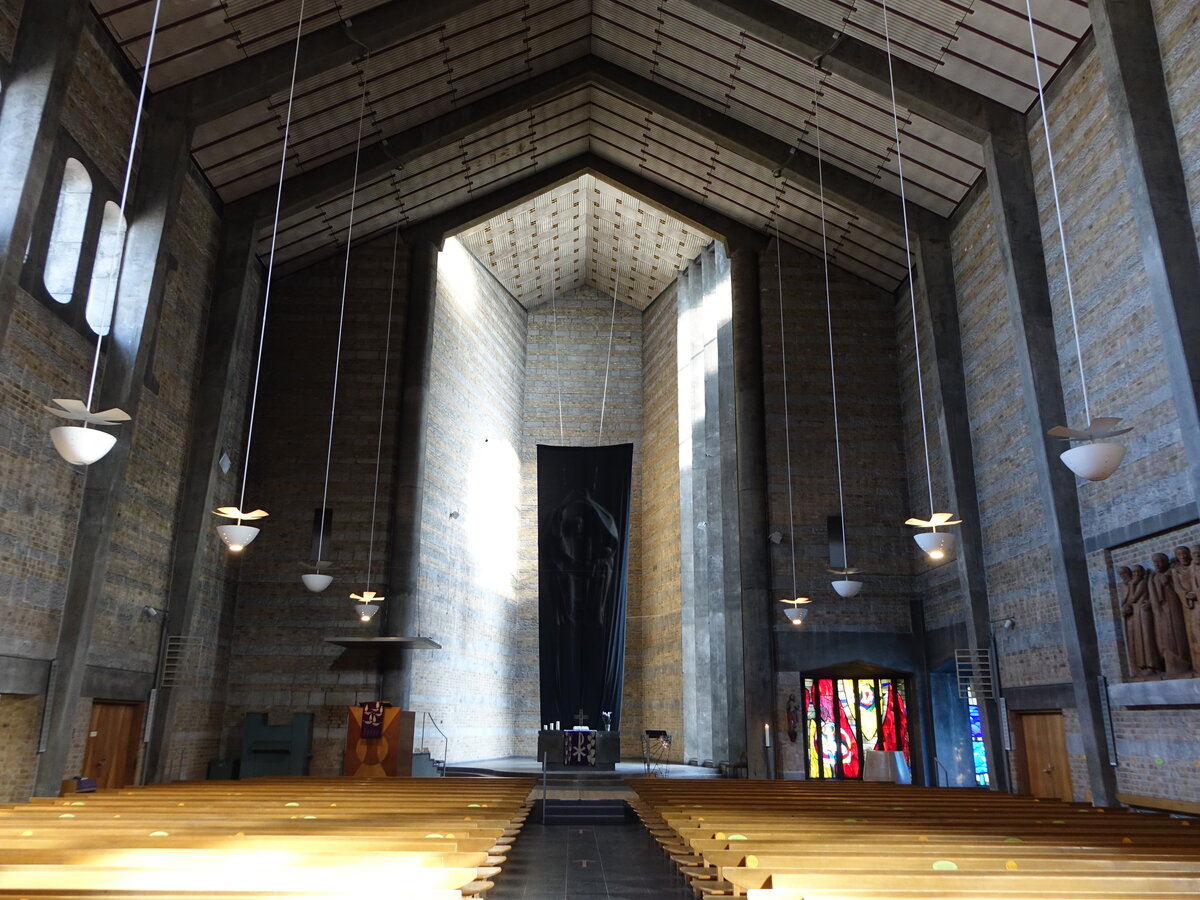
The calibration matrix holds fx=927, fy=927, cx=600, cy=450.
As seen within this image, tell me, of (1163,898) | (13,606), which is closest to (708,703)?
(13,606)

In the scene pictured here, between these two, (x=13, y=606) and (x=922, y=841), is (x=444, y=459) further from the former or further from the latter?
(x=922, y=841)

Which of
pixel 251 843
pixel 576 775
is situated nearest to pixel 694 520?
pixel 576 775

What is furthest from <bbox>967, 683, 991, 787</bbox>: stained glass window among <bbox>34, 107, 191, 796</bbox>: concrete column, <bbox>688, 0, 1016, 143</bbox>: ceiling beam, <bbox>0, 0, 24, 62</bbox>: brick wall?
<bbox>0, 0, 24, 62</bbox>: brick wall

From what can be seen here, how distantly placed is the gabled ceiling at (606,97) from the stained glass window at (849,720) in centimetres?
723

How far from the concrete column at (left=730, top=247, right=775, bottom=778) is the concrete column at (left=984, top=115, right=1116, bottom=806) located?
16.6 ft

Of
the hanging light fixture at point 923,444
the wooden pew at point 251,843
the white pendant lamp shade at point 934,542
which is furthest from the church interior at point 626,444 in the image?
the wooden pew at point 251,843

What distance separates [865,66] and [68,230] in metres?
9.89

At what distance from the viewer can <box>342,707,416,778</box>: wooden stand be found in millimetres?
13730

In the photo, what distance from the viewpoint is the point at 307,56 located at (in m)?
12.0

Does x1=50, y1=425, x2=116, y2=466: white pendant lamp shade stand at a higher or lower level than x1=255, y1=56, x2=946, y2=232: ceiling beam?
lower

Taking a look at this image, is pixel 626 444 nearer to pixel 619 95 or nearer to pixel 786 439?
pixel 786 439

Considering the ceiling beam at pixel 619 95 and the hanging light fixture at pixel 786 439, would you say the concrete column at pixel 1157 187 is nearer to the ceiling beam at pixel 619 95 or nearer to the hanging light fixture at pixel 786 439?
the ceiling beam at pixel 619 95

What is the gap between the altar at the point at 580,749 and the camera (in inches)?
599

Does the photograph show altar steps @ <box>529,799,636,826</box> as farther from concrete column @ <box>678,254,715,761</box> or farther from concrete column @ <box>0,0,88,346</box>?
concrete column @ <box>0,0,88,346</box>
